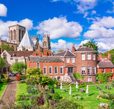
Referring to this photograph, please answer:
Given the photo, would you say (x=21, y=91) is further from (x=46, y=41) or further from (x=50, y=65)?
(x=46, y=41)

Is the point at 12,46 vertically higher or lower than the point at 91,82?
higher

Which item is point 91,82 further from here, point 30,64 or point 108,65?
point 30,64

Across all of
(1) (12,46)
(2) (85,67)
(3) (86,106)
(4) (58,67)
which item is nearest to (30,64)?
(4) (58,67)

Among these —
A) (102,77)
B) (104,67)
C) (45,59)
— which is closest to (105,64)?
(104,67)

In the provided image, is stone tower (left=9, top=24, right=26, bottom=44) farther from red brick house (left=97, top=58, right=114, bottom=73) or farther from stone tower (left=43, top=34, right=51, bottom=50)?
red brick house (left=97, top=58, right=114, bottom=73)

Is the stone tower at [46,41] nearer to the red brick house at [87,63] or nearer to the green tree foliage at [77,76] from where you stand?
the red brick house at [87,63]

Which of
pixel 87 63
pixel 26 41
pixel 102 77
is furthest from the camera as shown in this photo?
pixel 26 41

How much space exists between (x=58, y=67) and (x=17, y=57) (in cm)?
2310

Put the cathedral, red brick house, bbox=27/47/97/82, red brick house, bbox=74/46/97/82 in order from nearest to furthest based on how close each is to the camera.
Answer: red brick house, bbox=74/46/97/82
red brick house, bbox=27/47/97/82
the cathedral

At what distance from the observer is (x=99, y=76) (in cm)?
7088

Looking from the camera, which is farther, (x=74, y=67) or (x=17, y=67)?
(x=17, y=67)

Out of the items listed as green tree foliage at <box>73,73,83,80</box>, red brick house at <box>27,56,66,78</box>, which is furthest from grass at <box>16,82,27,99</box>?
green tree foliage at <box>73,73,83,80</box>

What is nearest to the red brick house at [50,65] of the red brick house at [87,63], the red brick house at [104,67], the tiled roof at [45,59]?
the tiled roof at [45,59]

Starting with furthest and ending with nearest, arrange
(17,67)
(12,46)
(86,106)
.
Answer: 1. (12,46)
2. (17,67)
3. (86,106)
